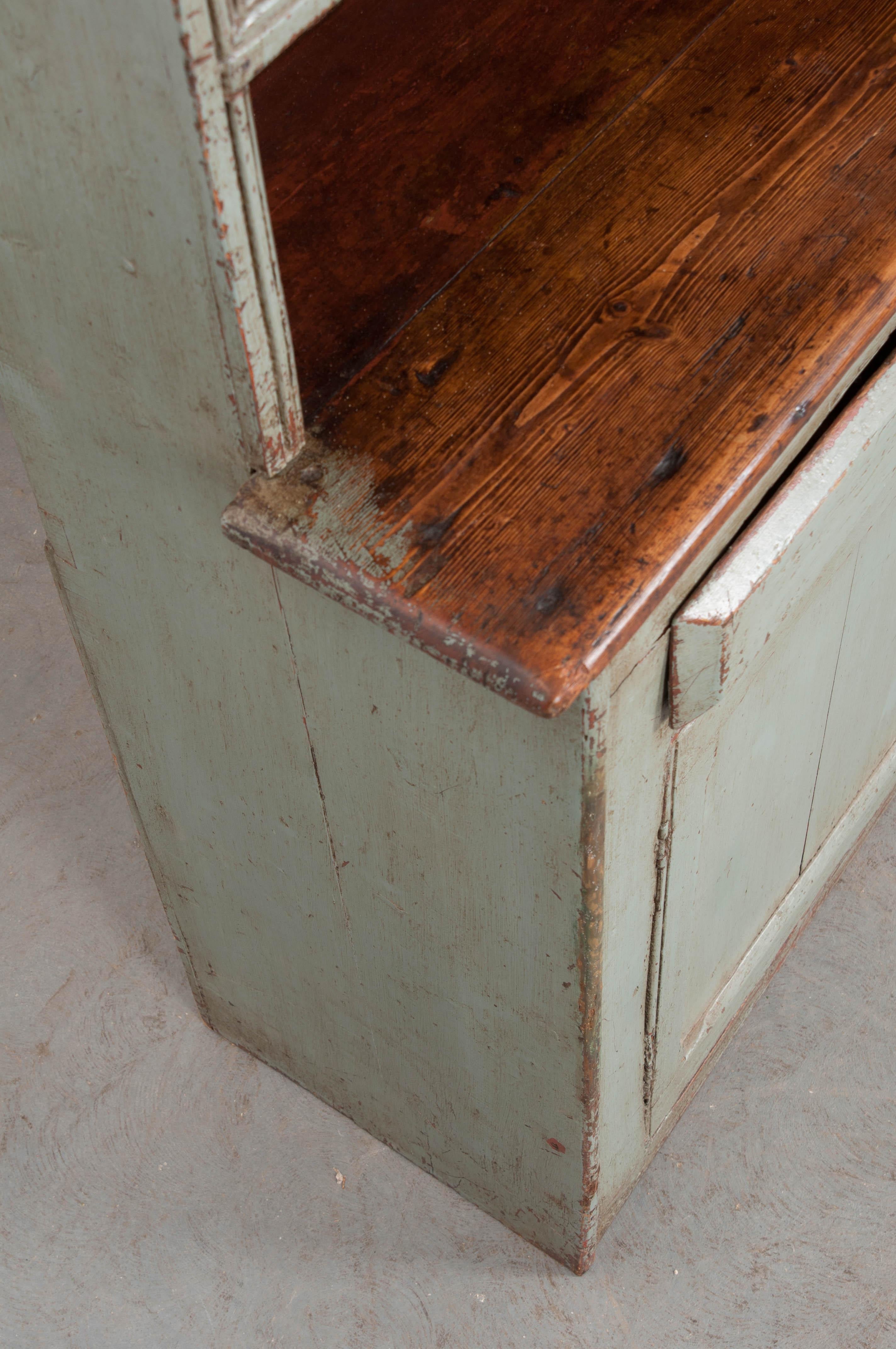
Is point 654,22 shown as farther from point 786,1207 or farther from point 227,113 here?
point 786,1207

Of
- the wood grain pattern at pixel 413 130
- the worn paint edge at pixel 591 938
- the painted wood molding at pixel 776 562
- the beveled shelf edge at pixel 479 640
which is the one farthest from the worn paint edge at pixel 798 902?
the wood grain pattern at pixel 413 130

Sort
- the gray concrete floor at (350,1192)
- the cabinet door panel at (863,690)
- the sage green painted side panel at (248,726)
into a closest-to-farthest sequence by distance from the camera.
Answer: the sage green painted side panel at (248,726) → the cabinet door panel at (863,690) → the gray concrete floor at (350,1192)

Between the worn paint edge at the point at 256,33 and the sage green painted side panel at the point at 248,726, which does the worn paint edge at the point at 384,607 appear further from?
the worn paint edge at the point at 256,33

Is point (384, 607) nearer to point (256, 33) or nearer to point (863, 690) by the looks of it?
point (256, 33)

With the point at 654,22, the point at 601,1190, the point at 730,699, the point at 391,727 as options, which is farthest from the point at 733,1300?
the point at 654,22

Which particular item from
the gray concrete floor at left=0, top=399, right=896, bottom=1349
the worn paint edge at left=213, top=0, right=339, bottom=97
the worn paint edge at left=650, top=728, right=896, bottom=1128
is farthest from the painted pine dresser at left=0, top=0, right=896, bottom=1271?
the gray concrete floor at left=0, top=399, right=896, bottom=1349

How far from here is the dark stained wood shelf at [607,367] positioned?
3.81 feet

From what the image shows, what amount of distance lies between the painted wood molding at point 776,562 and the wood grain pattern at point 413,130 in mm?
401

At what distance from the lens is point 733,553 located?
4.17ft

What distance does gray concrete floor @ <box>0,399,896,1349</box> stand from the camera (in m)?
2.00

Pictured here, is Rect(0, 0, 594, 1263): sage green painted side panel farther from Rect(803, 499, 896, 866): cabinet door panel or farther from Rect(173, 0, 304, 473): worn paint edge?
Rect(803, 499, 896, 866): cabinet door panel

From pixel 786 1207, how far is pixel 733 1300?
16 centimetres

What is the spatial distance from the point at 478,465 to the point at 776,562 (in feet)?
0.96

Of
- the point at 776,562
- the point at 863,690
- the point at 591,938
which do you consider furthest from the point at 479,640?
the point at 863,690
